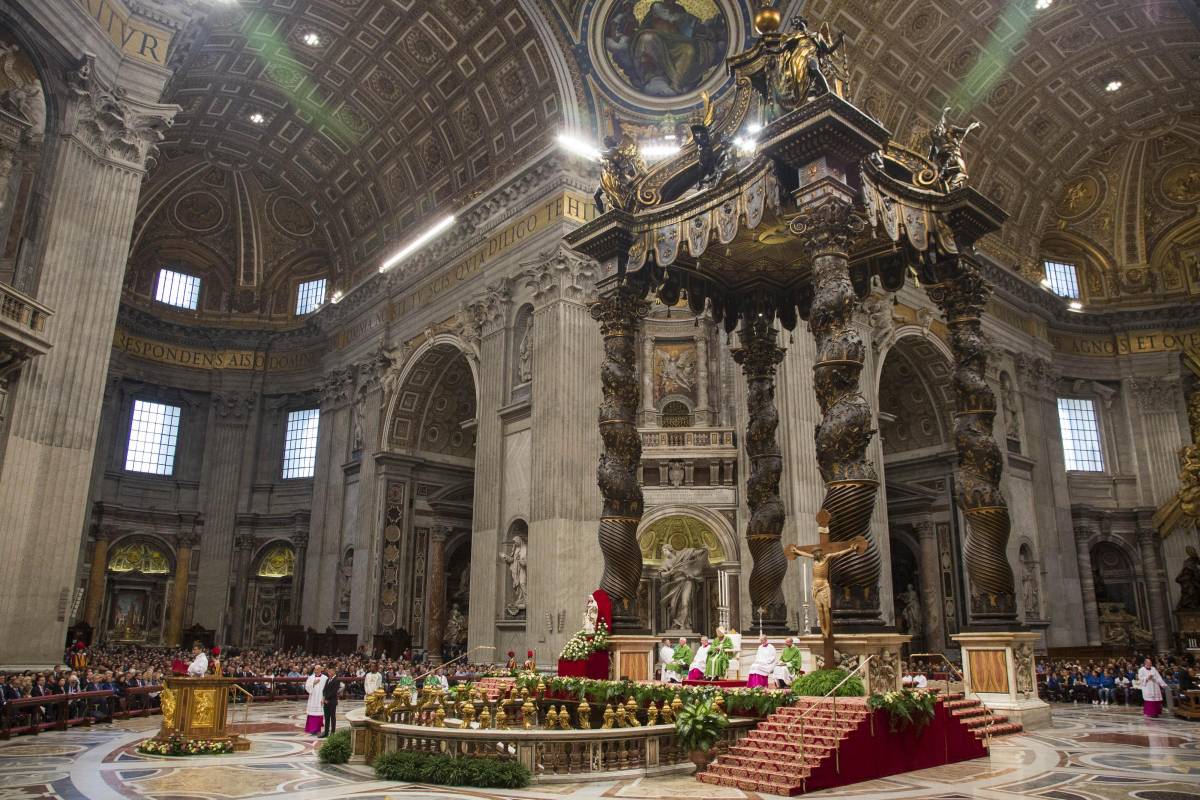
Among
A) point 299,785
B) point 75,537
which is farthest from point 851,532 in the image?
point 75,537

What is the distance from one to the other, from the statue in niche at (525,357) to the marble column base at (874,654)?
12401 mm

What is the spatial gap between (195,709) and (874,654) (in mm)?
7257

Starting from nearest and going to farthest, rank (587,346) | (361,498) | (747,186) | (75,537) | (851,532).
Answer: (851,532) < (747,186) < (75,537) < (587,346) < (361,498)

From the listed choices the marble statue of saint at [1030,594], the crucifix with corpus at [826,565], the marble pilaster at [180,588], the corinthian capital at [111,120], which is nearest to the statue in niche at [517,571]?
the corinthian capital at [111,120]

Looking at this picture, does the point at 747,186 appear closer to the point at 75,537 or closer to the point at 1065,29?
the point at 75,537

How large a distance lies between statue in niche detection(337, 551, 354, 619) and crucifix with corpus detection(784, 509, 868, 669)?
1803 cm

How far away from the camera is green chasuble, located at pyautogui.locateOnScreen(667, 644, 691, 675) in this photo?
1069 cm

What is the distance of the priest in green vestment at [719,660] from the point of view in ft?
33.2

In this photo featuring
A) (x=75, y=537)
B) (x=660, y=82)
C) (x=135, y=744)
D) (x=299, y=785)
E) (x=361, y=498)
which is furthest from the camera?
(x=361, y=498)

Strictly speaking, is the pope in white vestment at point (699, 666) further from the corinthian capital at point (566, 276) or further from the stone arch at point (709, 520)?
the corinthian capital at point (566, 276)

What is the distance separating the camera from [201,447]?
29.9 metres

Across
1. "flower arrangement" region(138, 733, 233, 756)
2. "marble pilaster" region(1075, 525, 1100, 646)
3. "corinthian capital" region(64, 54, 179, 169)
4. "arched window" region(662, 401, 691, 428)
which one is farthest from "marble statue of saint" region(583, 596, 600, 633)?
"marble pilaster" region(1075, 525, 1100, 646)

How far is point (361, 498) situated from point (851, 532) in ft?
60.6

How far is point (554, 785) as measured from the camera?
7.18 meters
